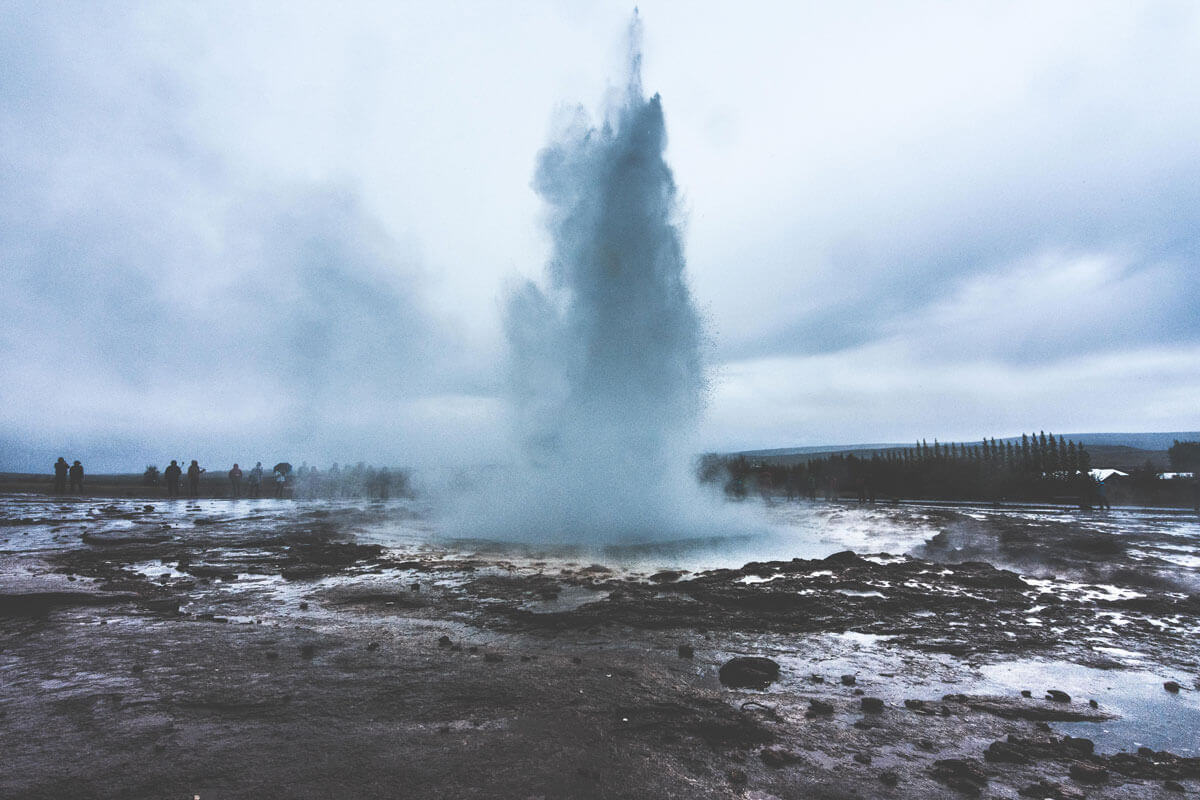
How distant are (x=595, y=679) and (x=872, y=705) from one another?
2.57m

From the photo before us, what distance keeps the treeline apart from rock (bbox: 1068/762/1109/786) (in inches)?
914

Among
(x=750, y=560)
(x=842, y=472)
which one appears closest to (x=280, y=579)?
(x=750, y=560)

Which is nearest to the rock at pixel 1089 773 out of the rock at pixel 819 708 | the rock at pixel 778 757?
the rock at pixel 819 708

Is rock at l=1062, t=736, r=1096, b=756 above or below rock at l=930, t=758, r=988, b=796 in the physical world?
below

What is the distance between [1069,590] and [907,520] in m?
12.7

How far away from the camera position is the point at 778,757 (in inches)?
155

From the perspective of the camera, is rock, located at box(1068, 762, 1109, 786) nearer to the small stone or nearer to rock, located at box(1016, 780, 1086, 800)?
rock, located at box(1016, 780, 1086, 800)

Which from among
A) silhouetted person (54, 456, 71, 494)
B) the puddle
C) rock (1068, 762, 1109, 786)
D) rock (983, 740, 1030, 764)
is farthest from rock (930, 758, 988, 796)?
silhouetted person (54, 456, 71, 494)

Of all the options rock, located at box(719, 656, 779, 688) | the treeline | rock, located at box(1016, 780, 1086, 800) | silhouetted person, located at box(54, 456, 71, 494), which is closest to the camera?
rock, located at box(1016, 780, 1086, 800)

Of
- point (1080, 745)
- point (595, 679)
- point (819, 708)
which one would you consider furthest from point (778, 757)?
point (1080, 745)

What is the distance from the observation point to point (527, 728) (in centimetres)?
438

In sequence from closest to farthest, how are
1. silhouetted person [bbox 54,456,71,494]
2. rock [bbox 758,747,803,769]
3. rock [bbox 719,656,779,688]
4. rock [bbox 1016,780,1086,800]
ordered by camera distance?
rock [bbox 1016,780,1086,800]
rock [bbox 758,747,803,769]
rock [bbox 719,656,779,688]
silhouetted person [bbox 54,456,71,494]

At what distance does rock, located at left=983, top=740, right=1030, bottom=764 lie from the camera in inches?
157

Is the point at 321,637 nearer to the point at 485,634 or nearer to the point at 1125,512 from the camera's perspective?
the point at 485,634
